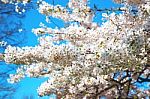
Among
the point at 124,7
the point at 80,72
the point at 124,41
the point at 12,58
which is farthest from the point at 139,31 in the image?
the point at 12,58

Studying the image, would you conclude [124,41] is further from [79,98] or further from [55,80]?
[79,98]

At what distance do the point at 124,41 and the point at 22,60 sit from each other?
2.18 m

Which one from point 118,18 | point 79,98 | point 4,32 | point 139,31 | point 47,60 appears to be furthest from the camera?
point 4,32

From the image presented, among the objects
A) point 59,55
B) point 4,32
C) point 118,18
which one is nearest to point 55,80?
point 59,55

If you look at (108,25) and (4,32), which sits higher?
(4,32)

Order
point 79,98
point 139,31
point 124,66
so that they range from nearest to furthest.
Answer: point 124,66, point 139,31, point 79,98

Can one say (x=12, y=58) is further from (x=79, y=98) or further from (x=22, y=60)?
(x=79, y=98)

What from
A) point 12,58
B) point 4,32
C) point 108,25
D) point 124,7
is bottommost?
point 12,58

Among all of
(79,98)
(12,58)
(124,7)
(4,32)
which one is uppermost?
(4,32)

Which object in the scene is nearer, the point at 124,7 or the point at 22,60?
the point at 22,60

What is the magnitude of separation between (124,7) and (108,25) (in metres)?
0.95

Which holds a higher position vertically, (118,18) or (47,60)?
(118,18)

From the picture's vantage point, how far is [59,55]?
6938mm

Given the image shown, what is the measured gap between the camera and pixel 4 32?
1745cm
